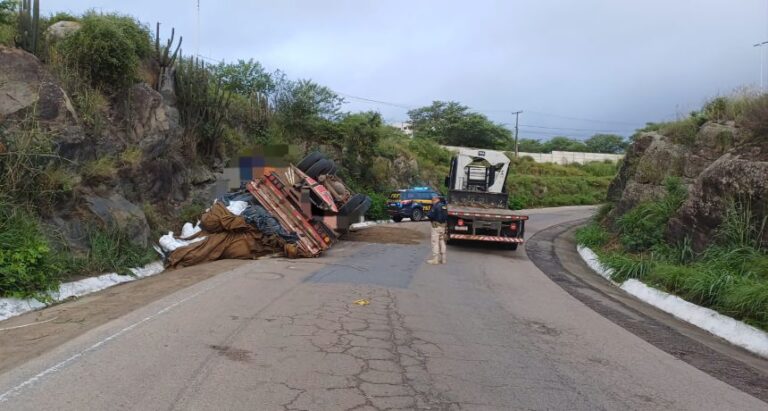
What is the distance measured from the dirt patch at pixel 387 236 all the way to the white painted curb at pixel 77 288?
7.56 metres

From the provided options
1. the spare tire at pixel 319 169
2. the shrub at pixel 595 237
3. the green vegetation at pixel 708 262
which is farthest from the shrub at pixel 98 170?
the shrub at pixel 595 237

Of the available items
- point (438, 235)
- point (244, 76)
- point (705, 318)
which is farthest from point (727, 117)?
point (244, 76)

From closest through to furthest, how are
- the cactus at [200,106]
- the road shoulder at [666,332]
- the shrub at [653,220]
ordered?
the road shoulder at [666,332]
the shrub at [653,220]
the cactus at [200,106]

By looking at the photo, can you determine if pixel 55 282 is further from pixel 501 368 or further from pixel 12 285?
pixel 501 368

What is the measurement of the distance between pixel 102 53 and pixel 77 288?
763 cm

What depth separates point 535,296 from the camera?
1050 cm

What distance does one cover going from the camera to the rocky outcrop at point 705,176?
11.2 m

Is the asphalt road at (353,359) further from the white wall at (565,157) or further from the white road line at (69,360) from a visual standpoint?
the white wall at (565,157)

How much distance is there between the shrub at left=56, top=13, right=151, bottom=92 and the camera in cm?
1480

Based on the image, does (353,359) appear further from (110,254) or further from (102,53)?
(102,53)

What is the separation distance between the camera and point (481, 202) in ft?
65.0

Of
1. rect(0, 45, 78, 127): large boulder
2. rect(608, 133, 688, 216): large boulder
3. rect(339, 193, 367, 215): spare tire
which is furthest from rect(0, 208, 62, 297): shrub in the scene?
A: rect(608, 133, 688, 216): large boulder

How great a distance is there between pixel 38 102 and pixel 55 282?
180 inches

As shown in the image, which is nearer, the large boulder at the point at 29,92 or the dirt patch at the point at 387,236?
the large boulder at the point at 29,92
